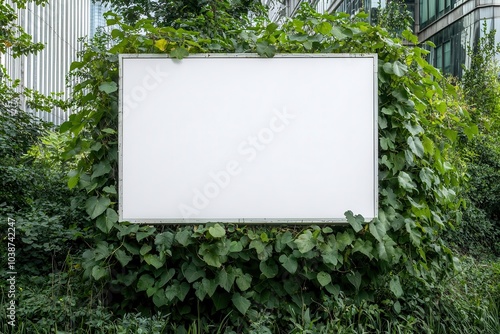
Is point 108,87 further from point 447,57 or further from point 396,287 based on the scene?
point 447,57

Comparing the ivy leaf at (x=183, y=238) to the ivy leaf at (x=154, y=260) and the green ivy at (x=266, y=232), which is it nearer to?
the green ivy at (x=266, y=232)

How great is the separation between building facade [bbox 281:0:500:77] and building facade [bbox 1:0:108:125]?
13171 millimetres

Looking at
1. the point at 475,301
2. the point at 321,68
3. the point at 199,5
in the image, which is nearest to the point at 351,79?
the point at 321,68

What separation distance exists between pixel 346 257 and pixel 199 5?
5182mm

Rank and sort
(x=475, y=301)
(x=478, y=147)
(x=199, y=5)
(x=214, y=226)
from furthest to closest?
(x=478, y=147) < (x=199, y=5) < (x=475, y=301) < (x=214, y=226)

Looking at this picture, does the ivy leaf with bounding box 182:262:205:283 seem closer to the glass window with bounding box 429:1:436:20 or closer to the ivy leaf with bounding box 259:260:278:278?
the ivy leaf with bounding box 259:260:278:278

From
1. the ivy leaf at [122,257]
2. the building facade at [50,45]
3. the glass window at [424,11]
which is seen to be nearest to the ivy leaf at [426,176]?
the ivy leaf at [122,257]

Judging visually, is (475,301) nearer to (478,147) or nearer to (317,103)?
(317,103)

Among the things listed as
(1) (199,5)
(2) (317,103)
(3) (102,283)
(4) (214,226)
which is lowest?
(3) (102,283)

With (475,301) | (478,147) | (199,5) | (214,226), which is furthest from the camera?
(478,147)

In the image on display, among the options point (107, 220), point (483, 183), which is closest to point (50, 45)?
point (483, 183)

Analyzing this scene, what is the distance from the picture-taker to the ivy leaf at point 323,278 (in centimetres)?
472

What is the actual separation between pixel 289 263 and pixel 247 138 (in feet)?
3.22

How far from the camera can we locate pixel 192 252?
188 inches
